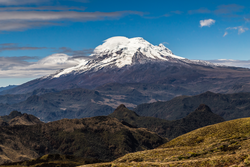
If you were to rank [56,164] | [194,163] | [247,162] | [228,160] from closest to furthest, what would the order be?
[247,162] < [228,160] < [194,163] < [56,164]

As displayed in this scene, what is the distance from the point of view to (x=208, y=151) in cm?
7056

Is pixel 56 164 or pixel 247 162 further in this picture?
pixel 56 164

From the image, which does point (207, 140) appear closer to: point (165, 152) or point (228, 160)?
point (165, 152)

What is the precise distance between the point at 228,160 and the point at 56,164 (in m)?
164

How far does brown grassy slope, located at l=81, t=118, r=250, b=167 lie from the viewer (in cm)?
5566

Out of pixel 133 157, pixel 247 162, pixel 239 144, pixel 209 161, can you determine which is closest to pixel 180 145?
pixel 133 157

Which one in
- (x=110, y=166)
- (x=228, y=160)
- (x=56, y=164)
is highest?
(x=228, y=160)

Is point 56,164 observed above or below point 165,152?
below

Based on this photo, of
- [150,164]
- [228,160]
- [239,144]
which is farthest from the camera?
[239,144]

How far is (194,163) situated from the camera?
57531 millimetres

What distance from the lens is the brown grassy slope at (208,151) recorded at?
5566cm

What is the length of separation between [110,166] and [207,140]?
28.7 meters

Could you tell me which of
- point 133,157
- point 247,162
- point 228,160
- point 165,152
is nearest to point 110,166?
point 133,157

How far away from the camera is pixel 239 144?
70.1 m
